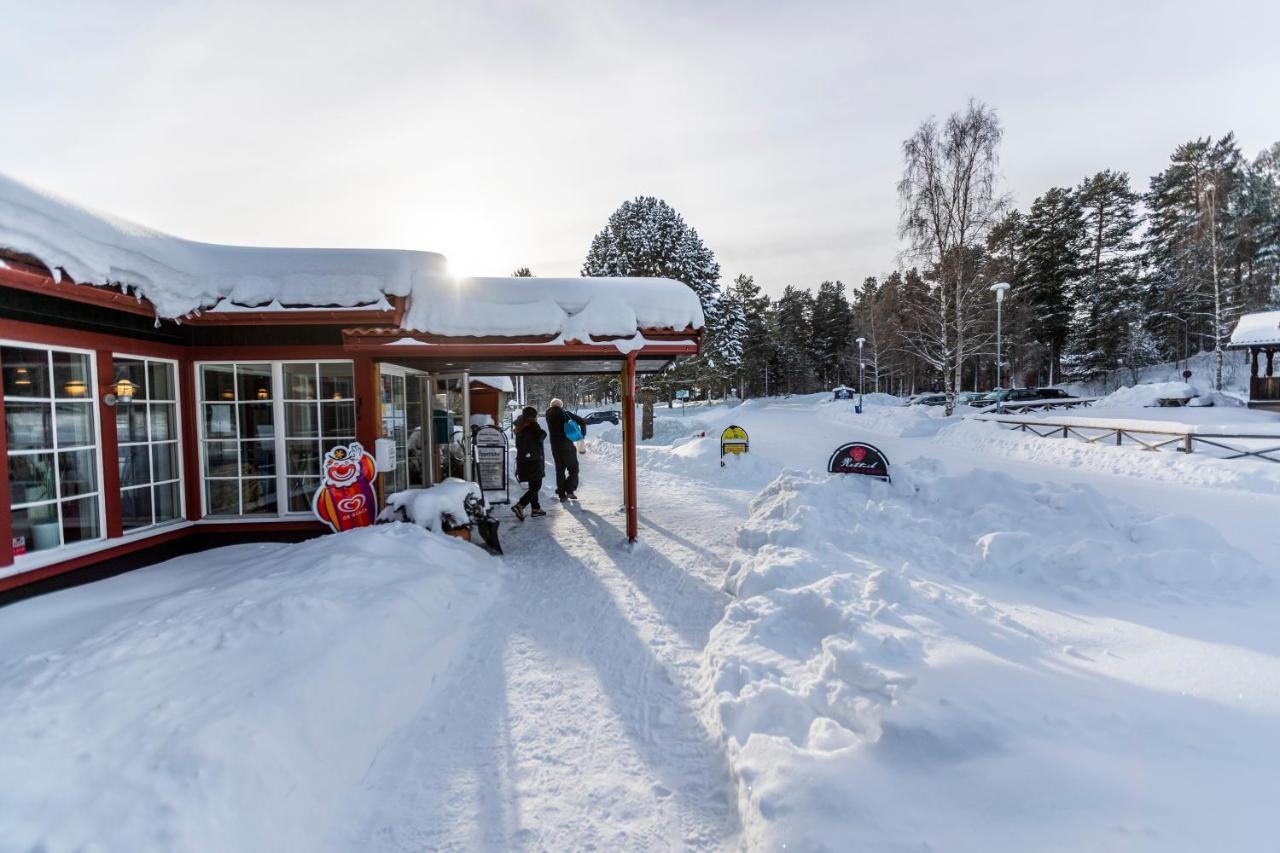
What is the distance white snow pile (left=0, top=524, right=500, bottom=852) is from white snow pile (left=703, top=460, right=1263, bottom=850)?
219 cm

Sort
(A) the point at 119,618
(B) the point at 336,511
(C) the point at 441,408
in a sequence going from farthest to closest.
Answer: (C) the point at 441,408, (B) the point at 336,511, (A) the point at 119,618

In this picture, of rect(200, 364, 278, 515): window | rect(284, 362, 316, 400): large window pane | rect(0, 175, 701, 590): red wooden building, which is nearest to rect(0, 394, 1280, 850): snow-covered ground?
rect(0, 175, 701, 590): red wooden building

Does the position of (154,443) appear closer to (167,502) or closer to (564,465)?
(167,502)

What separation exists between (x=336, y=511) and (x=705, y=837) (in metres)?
5.58

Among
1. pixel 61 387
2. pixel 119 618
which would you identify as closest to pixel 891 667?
pixel 119 618

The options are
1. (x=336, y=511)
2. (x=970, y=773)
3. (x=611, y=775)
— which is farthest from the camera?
(x=336, y=511)

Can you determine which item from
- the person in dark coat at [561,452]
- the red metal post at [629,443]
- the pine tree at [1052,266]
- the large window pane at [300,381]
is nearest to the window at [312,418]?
the large window pane at [300,381]

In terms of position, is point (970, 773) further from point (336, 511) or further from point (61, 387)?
point (61, 387)

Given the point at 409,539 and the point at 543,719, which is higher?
the point at 409,539

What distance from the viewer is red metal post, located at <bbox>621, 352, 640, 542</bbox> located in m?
7.46

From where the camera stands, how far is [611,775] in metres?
3.04

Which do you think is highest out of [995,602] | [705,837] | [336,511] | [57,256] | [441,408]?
[57,256]

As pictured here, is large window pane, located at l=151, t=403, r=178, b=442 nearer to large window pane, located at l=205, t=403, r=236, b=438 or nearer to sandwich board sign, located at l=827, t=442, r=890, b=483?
large window pane, located at l=205, t=403, r=236, b=438

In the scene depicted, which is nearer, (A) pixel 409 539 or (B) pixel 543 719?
(B) pixel 543 719
